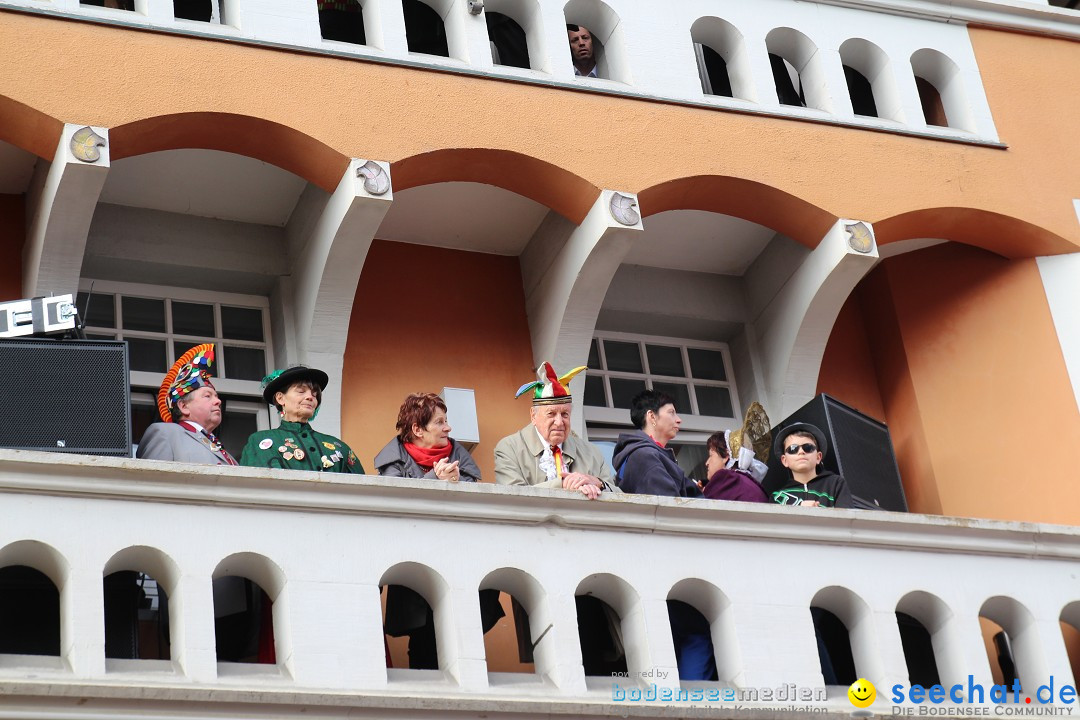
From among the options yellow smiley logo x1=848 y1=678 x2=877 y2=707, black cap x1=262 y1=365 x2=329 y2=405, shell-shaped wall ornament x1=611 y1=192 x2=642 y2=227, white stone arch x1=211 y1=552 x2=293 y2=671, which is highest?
shell-shaped wall ornament x1=611 y1=192 x2=642 y2=227

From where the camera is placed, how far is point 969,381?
37.3ft

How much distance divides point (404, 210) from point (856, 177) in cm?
264

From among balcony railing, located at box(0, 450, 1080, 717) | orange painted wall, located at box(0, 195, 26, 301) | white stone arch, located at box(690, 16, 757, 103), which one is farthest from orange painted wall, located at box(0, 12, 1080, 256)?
balcony railing, located at box(0, 450, 1080, 717)

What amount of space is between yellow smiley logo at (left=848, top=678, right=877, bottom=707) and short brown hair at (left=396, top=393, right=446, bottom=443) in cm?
230

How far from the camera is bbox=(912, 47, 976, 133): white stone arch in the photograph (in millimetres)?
11609

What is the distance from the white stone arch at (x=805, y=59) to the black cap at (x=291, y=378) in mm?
3933

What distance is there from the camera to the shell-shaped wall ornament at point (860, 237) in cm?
1066

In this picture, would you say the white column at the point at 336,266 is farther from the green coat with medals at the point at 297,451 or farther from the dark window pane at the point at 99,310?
the green coat with medals at the point at 297,451

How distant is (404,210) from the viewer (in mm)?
10867

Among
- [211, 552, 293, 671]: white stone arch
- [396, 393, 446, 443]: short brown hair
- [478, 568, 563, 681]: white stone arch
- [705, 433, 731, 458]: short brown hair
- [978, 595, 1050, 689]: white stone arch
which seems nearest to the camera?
[211, 552, 293, 671]: white stone arch

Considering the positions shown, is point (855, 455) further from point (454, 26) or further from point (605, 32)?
point (454, 26)

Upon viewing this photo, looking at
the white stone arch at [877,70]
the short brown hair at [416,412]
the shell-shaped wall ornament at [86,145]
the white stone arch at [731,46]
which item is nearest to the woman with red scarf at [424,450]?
the short brown hair at [416,412]

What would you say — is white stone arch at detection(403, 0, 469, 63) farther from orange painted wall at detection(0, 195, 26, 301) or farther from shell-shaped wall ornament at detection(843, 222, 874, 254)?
orange painted wall at detection(0, 195, 26, 301)

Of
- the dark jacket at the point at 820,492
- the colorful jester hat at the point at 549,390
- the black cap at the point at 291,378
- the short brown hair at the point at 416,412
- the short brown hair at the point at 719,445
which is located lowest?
the dark jacket at the point at 820,492
